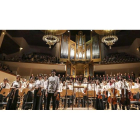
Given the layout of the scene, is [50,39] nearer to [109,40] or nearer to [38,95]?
[109,40]

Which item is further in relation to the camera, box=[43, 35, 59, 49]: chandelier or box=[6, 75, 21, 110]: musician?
box=[43, 35, 59, 49]: chandelier

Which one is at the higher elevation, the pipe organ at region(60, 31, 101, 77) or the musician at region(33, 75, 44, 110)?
the pipe organ at region(60, 31, 101, 77)

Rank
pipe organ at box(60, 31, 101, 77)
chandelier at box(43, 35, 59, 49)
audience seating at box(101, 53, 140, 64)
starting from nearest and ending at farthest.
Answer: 1. chandelier at box(43, 35, 59, 49)
2. audience seating at box(101, 53, 140, 64)
3. pipe organ at box(60, 31, 101, 77)

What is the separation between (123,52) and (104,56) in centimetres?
139

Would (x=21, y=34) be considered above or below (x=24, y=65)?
above

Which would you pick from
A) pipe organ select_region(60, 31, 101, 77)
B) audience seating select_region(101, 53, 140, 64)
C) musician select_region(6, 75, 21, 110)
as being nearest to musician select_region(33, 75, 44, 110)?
musician select_region(6, 75, 21, 110)

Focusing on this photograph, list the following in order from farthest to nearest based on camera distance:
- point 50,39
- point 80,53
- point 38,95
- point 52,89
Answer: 1. point 80,53
2. point 50,39
3. point 38,95
4. point 52,89

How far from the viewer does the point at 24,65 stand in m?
7.61

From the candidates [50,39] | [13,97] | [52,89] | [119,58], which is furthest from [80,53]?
A: [13,97]

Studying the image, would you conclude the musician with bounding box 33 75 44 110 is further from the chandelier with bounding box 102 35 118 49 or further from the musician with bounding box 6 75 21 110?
the chandelier with bounding box 102 35 118 49

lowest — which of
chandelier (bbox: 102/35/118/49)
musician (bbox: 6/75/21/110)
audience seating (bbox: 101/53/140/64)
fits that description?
musician (bbox: 6/75/21/110)

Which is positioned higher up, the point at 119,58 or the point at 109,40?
the point at 109,40
